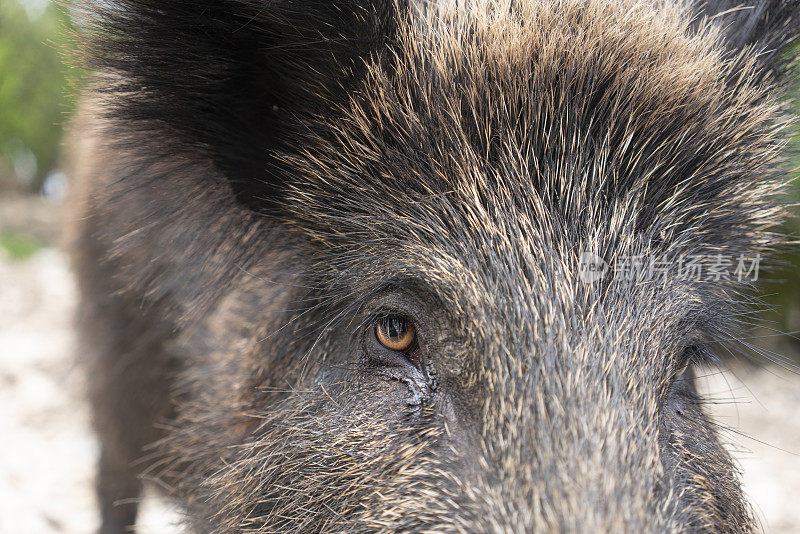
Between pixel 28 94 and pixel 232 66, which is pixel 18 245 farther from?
pixel 232 66

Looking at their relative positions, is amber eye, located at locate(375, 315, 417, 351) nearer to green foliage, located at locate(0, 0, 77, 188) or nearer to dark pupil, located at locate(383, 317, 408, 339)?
dark pupil, located at locate(383, 317, 408, 339)

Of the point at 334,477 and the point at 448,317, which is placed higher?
the point at 448,317

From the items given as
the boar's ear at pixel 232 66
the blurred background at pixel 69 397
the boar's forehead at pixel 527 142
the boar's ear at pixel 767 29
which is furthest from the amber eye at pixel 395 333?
A: the boar's ear at pixel 767 29

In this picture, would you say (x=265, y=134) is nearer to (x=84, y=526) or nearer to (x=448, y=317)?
(x=448, y=317)

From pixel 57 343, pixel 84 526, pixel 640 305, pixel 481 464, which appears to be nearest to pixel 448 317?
pixel 481 464

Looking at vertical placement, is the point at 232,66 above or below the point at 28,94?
below

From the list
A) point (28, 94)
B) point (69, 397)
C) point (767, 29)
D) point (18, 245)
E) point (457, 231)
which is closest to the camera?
point (457, 231)

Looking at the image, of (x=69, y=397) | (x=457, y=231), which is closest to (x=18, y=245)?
(x=69, y=397)
